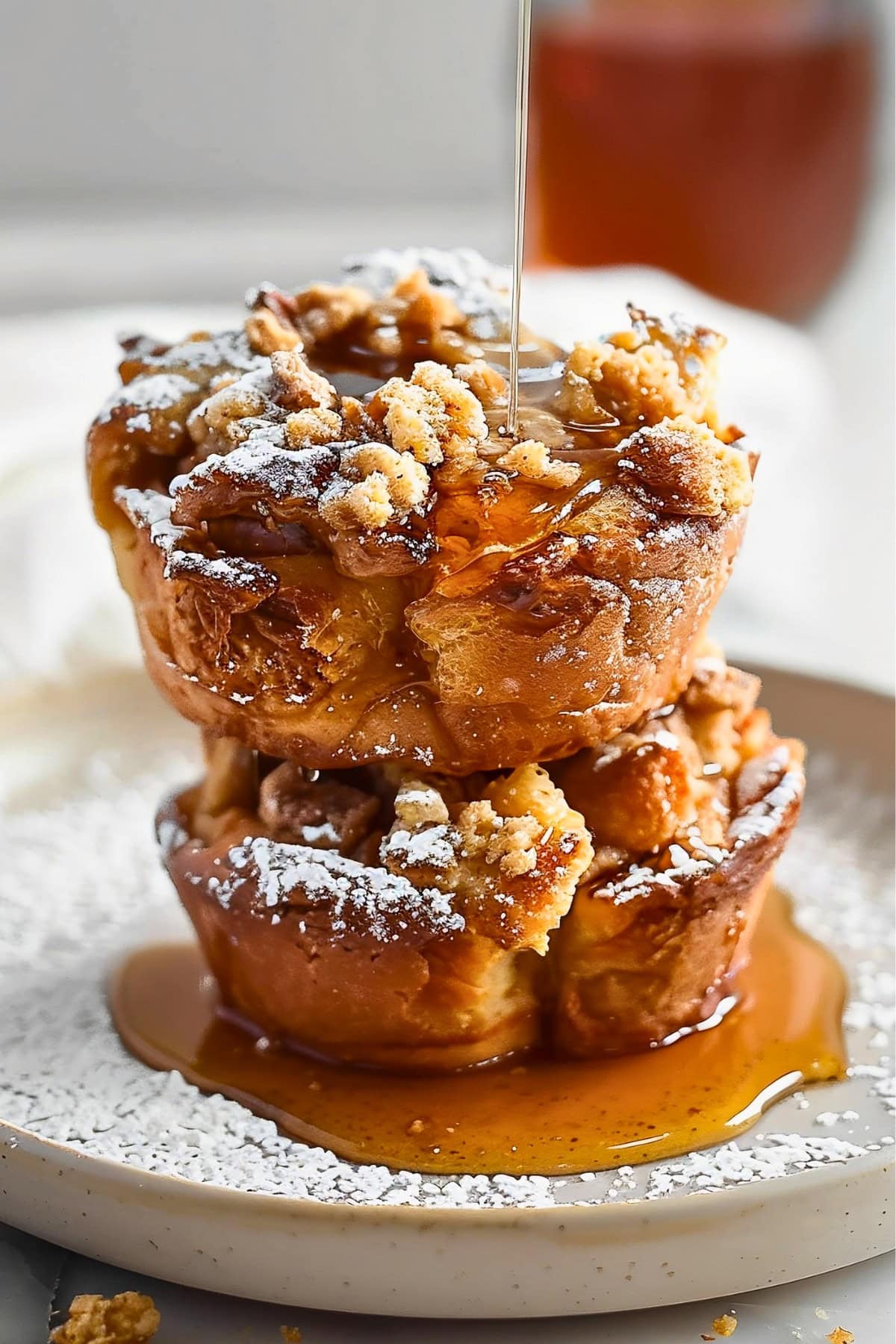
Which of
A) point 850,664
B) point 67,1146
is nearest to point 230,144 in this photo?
point 850,664

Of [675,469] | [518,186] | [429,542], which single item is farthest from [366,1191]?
[518,186]

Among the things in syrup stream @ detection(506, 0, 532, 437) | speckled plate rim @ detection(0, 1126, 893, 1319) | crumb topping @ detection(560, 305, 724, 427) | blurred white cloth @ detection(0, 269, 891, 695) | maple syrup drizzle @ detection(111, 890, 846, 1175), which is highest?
syrup stream @ detection(506, 0, 532, 437)

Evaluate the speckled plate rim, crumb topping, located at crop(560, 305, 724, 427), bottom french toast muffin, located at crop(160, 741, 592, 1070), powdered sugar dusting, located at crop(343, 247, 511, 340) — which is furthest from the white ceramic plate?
powdered sugar dusting, located at crop(343, 247, 511, 340)

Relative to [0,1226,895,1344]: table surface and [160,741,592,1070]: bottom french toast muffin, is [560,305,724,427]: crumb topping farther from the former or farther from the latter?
[0,1226,895,1344]: table surface

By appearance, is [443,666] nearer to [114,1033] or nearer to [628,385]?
[628,385]

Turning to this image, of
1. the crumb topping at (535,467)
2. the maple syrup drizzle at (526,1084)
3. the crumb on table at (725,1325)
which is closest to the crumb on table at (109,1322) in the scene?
the maple syrup drizzle at (526,1084)
